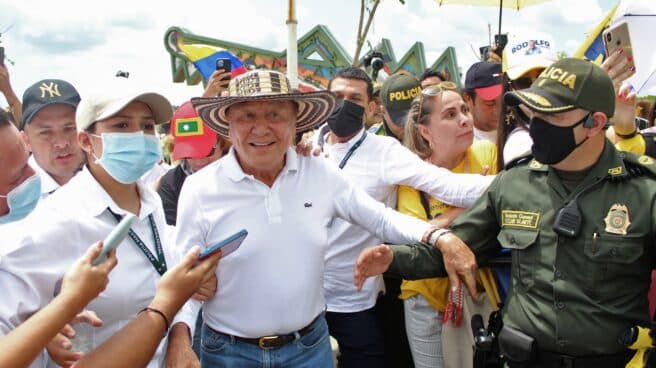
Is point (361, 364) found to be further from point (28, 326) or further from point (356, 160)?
point (28, 326)

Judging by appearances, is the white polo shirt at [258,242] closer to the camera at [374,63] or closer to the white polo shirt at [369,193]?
the white polo shirt at [369,193]

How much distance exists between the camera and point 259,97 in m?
2.25

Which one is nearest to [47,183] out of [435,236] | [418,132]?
[418,132]

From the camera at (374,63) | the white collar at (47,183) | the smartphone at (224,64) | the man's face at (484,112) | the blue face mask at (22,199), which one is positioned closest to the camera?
the blue face mask at (22,199)

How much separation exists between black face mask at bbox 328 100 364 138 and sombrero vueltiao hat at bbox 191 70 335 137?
84cm

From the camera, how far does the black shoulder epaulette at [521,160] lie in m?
2.50

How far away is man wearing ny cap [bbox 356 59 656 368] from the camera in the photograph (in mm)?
2088

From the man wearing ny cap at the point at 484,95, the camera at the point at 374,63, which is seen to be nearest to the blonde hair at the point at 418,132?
the man wearing ny cap at the point at 484,95

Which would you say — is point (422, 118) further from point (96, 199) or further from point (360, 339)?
point (96, 199)

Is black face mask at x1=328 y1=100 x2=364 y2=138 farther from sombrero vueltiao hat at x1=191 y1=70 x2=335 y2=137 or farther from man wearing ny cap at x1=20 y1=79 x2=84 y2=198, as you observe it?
man wearing ny cap at x1=20 y1=79 x2=84 y2=198

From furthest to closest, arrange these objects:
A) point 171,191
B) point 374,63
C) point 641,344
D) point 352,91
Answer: point 374,63 → point 171,191 → point 352,91 → point 641,344

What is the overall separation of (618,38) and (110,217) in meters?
2.74

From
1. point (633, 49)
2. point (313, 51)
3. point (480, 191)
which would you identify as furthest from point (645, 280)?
point (313, 51)

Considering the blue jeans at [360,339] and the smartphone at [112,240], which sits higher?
the smartphone at [112,240]
